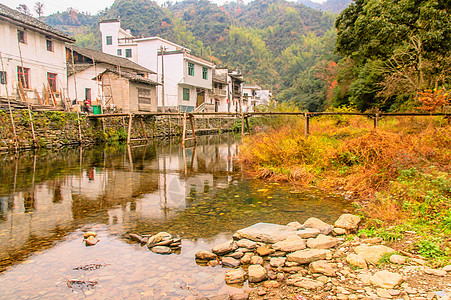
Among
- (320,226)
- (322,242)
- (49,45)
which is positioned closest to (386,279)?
(322,242)

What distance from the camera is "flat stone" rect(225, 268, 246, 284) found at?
4.20m

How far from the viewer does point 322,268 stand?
13.7ft

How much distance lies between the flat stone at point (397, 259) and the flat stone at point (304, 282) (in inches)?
39.0

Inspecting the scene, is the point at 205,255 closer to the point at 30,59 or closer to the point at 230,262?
the point at 230,262

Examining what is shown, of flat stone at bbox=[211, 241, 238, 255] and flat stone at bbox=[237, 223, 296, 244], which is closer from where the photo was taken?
flat stone at bbox=[211, 241, 238, 255]

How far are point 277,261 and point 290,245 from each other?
42 cm

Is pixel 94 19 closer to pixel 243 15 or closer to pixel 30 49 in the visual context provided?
pixel 243 15

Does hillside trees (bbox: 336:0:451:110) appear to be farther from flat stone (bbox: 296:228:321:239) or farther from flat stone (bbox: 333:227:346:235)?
flat stone (bbox: 296:228:321:239)

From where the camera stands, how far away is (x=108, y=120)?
1099 inches

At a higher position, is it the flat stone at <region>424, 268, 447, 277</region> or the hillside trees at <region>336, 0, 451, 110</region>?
the hillside trees at <region>336, 0, 451, 110</region>

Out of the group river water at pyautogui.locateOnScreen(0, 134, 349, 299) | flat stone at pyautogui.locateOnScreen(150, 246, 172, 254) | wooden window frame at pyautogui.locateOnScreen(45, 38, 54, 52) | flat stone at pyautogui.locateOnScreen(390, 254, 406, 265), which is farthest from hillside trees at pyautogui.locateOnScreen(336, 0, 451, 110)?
wooden window frame at pyautogui.locateOnScreen(45, 38, 54, 52)

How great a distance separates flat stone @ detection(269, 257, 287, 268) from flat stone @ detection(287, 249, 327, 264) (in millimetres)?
93

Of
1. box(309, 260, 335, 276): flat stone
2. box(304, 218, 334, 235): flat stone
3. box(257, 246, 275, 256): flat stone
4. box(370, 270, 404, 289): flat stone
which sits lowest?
box(257, 246, 275, 256): flat stone

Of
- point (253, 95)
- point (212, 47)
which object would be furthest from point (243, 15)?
point (253, 95)
